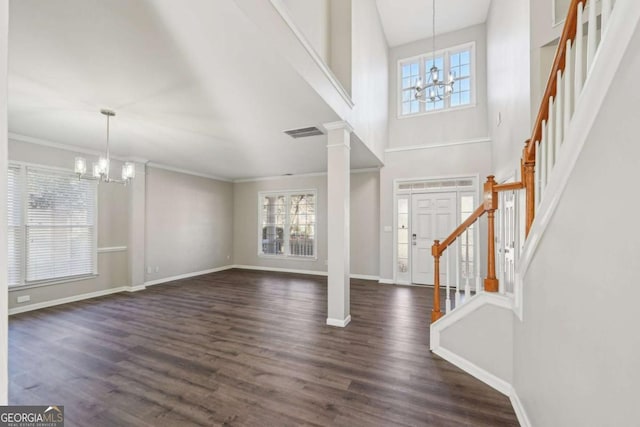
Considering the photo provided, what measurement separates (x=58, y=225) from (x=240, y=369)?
4.29 metres

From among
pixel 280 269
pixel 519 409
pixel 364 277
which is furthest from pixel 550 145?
pixel 280 269

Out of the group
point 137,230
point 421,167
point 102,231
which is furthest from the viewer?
point 421,167

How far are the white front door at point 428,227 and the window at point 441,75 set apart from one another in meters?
2.01

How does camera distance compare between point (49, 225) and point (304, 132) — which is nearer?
point (304, 132)

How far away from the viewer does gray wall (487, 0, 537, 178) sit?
3.06m

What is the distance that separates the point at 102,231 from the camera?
16.6 ft

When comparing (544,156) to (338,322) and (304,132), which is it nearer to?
(338,322)

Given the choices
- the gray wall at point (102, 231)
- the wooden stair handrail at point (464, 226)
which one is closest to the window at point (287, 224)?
the gray wall at point (102, 231)

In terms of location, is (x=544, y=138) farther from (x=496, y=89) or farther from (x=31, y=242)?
(x=31, y=242)

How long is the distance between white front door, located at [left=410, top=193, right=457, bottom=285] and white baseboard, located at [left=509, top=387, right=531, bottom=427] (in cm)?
361

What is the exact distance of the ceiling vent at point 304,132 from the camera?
381 cm

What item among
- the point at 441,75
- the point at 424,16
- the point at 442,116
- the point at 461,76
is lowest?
the point at 442,116

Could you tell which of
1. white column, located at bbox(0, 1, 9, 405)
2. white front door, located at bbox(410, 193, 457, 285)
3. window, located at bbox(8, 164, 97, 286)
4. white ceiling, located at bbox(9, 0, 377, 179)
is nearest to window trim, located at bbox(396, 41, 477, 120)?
white front door, located at bbox(410, 193, 457, 285)

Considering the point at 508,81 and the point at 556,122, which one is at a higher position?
the point at 508,81
